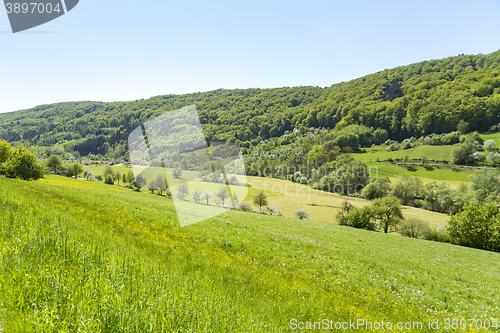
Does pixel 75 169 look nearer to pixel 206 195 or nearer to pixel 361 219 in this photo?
pixel 206 195

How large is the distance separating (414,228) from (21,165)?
310ft

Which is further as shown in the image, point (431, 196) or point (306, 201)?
point (306, 201)

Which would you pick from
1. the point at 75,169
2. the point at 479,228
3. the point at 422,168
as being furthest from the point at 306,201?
the point at 75,169

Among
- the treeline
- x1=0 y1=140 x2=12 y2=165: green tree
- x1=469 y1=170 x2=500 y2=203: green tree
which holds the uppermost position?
x1=0 y1=140 x2=12 y2=165: green tree

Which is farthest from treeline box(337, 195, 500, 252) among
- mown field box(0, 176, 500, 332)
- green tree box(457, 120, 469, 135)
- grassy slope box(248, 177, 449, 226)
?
green tree box(457, 120, 469, 135)

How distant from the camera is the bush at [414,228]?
2124 inches

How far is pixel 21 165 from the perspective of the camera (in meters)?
47.6

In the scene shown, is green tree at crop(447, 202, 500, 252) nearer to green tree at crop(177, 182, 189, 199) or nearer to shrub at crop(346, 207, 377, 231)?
shrub at crop(346, 207, 377, 231)

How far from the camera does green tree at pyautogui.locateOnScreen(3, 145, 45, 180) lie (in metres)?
46.2

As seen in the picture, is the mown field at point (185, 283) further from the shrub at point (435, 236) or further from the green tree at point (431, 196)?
the green tree at point (431, 196)

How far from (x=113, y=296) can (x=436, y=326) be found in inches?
487

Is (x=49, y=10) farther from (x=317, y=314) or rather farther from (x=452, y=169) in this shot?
(x=452, y=169)

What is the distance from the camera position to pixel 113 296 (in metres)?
3.73

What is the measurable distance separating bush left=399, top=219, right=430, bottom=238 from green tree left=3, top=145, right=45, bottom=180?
302 ft
